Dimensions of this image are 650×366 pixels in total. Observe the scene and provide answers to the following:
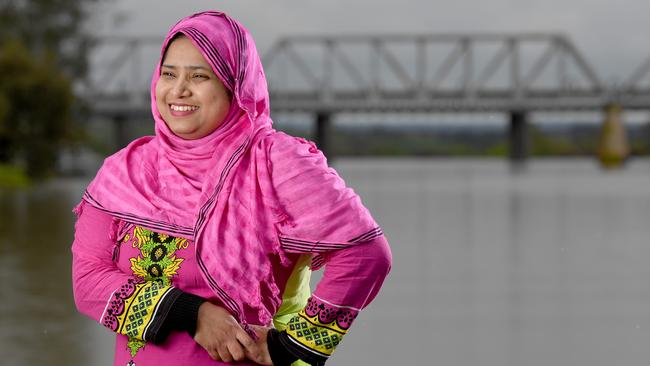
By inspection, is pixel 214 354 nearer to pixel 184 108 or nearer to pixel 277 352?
pixel 277 352

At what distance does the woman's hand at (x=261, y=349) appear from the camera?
226cm

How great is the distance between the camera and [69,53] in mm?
54438

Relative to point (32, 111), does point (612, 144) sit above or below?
below

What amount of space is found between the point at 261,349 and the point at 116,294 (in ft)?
1.06

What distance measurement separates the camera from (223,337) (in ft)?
7.38

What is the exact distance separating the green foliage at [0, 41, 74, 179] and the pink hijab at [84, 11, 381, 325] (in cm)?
3878

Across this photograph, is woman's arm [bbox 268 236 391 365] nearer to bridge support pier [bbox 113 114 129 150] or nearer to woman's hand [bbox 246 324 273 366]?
woman's hand [bbox 246 324 273 366]

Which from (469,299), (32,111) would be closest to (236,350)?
(469,299)

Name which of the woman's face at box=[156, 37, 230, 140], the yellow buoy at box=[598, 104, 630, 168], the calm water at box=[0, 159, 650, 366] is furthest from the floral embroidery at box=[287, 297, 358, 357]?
the yellow buoy at box=[598, 104, 630, 168]

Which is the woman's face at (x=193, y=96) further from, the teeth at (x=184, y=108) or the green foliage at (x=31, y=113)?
the green foliage at (x=31, y=113)

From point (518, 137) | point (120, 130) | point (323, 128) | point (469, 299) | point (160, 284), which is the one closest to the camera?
point (160, 284)

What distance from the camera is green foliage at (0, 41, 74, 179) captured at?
4022cm

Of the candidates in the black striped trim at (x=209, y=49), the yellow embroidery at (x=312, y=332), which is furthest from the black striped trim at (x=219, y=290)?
the black striped trim at (x=209, y=49)

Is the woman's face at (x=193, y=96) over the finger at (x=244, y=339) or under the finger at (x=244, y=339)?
over
